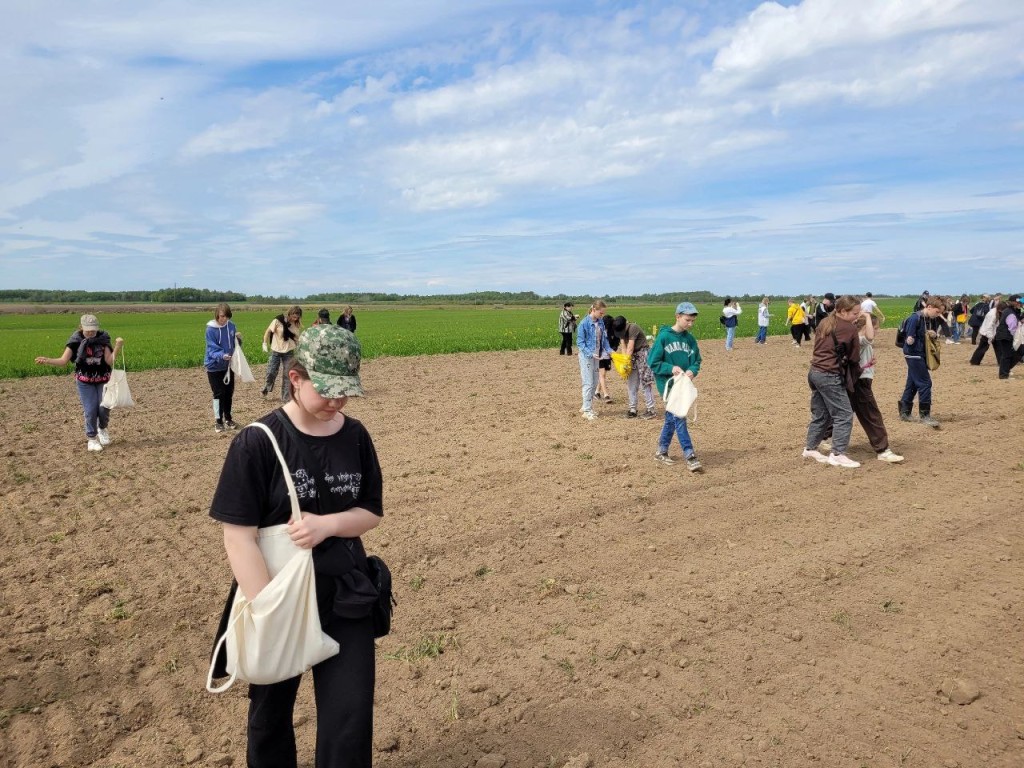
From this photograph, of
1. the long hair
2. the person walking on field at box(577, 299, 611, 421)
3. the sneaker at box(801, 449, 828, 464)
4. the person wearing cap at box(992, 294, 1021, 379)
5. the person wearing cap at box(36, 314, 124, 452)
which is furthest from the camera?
the person wearing cap at box(992, 294, 1021, 379)

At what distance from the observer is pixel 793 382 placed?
60.8 feet

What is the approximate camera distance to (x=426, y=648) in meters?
4.99

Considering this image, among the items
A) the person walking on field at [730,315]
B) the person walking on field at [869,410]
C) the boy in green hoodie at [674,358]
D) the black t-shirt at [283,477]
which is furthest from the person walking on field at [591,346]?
the person walking on field at [730,315]

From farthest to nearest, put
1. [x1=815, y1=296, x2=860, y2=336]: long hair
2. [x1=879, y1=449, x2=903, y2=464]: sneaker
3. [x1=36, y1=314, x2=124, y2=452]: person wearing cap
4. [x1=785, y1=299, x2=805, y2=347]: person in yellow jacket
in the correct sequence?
[x1=785, y1=299, x2=805, y2=347]: person in yellow jacket
[x1=36, y1=314, x2=124, y2=452]: person wearing cap
[x1=879, y1=449, x2=903, y2=464]: sneaker
[x1=815, y1=296, x2=860, y2=336]: long hair

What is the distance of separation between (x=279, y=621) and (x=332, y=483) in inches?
20.9

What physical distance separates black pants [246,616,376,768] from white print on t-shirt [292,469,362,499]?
47cm

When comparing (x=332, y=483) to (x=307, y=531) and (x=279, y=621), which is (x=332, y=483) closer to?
(x=307, y=531)

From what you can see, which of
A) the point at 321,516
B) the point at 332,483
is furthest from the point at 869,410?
the point at 321,516

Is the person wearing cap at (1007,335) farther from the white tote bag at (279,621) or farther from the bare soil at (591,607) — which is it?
the white tote bag at (279,621)

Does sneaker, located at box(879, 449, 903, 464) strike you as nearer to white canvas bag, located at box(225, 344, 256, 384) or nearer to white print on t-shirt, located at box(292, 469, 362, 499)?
white print on t-shirt, located at box(292, 469, 362, 499)

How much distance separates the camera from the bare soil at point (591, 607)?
13.2ft

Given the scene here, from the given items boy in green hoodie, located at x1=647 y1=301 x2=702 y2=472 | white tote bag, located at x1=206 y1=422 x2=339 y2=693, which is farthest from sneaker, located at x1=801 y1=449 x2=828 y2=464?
white tote bag, located at x1=206 y1=422 x2=339 y2=693

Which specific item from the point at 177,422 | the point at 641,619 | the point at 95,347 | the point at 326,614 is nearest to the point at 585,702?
the point at 641,619

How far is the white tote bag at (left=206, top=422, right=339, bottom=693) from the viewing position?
8.50 feet
